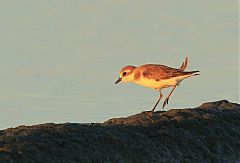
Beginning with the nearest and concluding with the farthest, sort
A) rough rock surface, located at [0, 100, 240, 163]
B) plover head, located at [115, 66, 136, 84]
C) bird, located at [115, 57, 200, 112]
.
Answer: rough rock surface, located at [0, 100, 240, 163] → bird, located at [115, 57, 200, 112] → plover head, located at [115, 66, 136, 84]

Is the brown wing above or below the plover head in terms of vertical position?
below

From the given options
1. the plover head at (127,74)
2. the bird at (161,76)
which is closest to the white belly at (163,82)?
the bird at (161,76)

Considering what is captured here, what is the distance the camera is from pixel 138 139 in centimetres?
805

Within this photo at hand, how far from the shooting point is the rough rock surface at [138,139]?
7152 millimetres

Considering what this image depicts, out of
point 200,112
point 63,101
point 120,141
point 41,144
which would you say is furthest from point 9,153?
point 63,101

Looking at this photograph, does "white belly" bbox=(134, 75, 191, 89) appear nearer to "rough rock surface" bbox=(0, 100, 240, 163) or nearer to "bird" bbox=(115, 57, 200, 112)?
"bird" bbox=(115, 57, 200, 112)

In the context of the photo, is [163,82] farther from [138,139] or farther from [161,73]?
[138,139]

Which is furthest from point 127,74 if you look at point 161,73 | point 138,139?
point 138,139

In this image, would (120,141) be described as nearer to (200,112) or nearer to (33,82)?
(200,112)

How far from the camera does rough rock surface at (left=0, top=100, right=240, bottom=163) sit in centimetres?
715

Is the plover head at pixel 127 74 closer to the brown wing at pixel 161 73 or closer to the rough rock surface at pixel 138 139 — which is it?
the brown wing at pixel 161 73

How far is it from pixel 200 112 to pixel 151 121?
0.89 m

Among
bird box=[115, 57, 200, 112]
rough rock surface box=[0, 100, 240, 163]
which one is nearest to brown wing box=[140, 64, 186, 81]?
bird box=[115, 57, 200, 112]

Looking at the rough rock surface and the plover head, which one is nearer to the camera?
the rough rock surface
